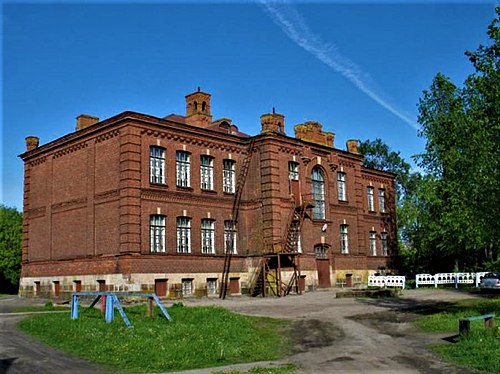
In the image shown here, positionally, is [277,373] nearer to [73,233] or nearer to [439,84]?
[73,233]

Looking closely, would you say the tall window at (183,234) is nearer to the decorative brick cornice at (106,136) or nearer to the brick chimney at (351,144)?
the decorative brick cornice at (106,136)

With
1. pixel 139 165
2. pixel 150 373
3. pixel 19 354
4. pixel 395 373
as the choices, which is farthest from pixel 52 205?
pixel 395 373

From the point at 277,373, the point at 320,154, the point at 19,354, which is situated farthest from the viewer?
the point at 320,154

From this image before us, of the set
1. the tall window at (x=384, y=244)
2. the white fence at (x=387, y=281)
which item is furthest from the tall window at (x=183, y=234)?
the tall window at (x=384, y=244)

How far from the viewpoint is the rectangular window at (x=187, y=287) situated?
31.3 m

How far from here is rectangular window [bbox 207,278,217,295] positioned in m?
32.8

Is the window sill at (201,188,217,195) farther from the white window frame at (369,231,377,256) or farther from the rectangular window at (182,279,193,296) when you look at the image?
the white window frame at (369,231,377,256)

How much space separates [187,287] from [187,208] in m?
4.37

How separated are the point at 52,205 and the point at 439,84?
90.9ft

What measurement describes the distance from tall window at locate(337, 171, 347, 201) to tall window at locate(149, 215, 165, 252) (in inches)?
582

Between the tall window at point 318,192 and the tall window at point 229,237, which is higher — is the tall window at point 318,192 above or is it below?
above

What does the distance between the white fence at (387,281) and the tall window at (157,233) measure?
1733 cm

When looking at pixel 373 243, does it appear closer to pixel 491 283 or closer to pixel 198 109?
pixel 491 283

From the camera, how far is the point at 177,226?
31641 millimetres
